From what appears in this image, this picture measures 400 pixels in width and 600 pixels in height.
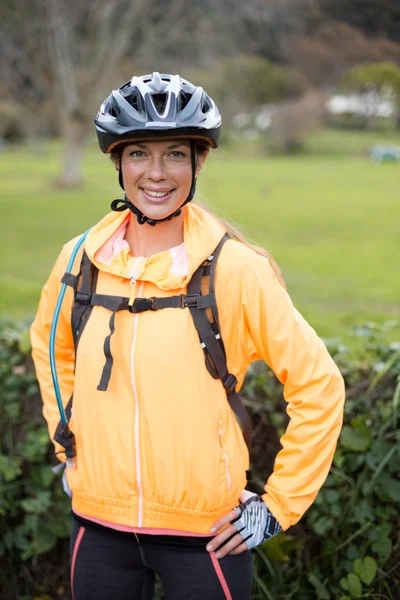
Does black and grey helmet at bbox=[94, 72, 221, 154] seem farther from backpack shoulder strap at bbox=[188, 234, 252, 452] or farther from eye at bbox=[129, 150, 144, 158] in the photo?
backpack shoulder strap at bbox=[188, 234, 252, 452]

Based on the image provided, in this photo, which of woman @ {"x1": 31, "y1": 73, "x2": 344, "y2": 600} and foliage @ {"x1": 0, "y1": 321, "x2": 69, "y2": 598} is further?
foliage @ {"x1": 0, "y1": 321, "x2": 69, "y2": 598}

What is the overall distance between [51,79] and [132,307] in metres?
26.1

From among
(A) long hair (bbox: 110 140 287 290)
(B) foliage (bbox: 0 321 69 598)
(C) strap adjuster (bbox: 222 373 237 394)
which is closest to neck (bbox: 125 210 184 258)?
(A) long hair (bbox: 110 140 287 290)

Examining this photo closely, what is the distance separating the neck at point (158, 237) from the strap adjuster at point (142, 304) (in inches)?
9.3

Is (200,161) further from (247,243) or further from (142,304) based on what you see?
(142,304)

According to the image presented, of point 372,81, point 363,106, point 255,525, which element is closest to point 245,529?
point 255,525

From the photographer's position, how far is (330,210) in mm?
17750

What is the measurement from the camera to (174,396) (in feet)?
7.29

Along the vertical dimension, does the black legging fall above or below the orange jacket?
below

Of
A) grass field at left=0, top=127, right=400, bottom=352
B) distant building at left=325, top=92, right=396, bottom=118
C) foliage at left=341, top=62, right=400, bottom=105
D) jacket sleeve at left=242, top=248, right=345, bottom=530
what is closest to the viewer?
jacket sleeve at left=242, top=248, right=345, bottom=530

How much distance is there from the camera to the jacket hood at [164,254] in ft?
7.40

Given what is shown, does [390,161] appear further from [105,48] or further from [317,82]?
[317,82]

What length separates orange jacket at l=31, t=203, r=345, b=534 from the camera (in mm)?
2207

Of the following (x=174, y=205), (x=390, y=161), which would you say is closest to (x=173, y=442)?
(x=174, y=205)
